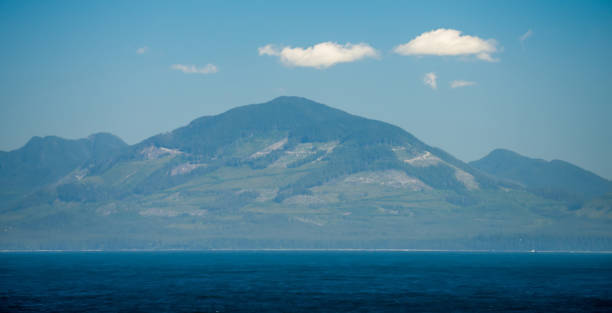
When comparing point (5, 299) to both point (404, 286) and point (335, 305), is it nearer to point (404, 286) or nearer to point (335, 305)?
point (335, 305)

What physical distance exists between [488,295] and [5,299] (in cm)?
9489

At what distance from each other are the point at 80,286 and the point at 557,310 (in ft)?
353

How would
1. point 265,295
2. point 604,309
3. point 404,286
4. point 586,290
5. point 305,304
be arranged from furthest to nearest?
point 404,286
point 586,290
point 265,295
point 305,304
point 604,309

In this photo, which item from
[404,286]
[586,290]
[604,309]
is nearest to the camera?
[604,309]

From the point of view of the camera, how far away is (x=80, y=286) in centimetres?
18675

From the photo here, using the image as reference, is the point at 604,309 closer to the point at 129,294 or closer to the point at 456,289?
the point at 456,289

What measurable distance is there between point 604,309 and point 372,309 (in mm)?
39267

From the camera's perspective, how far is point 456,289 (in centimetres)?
18050

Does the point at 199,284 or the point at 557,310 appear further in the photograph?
the point at 199,284

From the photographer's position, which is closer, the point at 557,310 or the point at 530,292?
the point at 557,310

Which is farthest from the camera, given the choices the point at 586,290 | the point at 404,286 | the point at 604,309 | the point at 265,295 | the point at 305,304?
the point at 404,286

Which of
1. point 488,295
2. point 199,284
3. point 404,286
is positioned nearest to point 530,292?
point 488,295

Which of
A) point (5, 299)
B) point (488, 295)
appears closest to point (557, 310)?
point (488, 295)

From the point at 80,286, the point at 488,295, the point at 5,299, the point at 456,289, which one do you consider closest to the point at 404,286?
the point at 456,289
